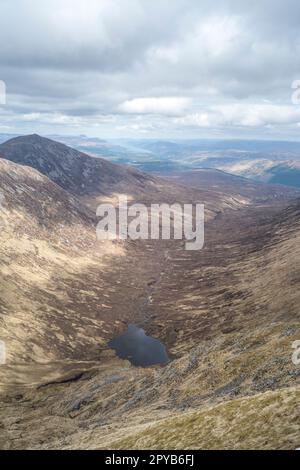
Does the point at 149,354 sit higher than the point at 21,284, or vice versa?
the point at 21,284

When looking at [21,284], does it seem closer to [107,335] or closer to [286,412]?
[107,335]
